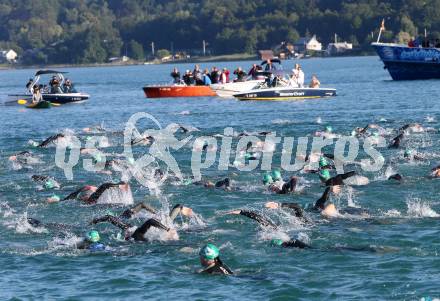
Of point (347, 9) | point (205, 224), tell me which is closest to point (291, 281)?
point (205, 224)

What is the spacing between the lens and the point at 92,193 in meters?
22.6

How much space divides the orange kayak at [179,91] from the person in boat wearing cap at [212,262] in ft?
148

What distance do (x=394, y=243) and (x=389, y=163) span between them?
972 centimetres

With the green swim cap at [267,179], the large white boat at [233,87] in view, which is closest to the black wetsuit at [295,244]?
the green swim cap at [267,179]

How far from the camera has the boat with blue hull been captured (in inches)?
2670

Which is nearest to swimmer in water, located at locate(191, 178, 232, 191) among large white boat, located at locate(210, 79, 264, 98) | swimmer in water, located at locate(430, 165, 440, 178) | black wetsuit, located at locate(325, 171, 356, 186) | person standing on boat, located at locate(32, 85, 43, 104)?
black wetsuit, located at locate(325, 171, 356, 186)

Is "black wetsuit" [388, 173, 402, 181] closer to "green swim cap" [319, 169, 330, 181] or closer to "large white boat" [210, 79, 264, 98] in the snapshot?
"green swim cap" [319, 169, 330, 181]

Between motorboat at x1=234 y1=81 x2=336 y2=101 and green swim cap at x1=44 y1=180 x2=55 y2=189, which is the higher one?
motorboat at x1=234 y1=81 x2=336 y2=101

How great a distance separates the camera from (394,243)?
17.7 metres

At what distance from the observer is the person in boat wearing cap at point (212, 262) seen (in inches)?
619

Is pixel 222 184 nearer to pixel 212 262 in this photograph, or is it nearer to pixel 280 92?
pixel 212 262

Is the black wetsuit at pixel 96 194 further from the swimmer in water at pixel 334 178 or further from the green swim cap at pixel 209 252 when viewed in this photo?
the green swim cap at pixel 209 252

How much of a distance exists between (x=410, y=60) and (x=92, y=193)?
50.7 metres

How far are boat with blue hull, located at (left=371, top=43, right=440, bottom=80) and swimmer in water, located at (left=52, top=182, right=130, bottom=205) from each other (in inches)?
1861
